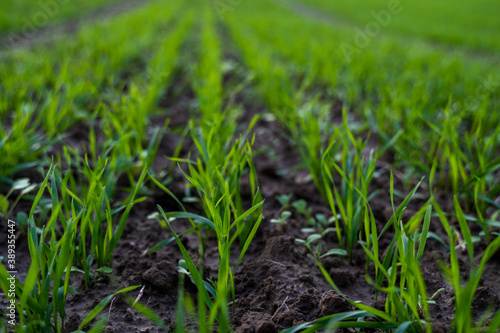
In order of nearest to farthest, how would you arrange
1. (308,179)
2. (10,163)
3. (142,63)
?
1. (10,163)
2. (308,179)
3. (142,63)

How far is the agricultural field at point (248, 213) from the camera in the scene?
955 mm

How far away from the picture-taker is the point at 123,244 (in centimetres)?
142

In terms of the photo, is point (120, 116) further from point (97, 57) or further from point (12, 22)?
point (12, 22)

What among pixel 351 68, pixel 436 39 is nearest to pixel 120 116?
pixel 351 68

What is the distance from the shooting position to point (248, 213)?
40.6 inches

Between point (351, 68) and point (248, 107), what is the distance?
3.74 ft

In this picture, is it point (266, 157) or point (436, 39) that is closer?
point (266, 157)
